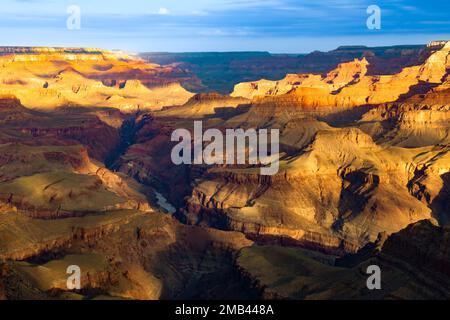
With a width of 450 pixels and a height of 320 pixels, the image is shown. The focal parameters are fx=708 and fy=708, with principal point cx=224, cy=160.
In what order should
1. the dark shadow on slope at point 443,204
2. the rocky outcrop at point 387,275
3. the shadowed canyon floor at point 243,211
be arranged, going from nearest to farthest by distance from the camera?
the rocky outcrop at point 387,275 → the shadowed canyon floor at point 243,211 → the dark shadow on slope at point 443,204

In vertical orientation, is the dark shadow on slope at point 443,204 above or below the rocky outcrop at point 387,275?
below

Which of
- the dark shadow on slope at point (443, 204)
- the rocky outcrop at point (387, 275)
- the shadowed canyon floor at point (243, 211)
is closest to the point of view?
the rocky outcrop at point (387, 275)

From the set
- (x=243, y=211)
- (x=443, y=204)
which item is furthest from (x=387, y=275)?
(x=443, y=204)

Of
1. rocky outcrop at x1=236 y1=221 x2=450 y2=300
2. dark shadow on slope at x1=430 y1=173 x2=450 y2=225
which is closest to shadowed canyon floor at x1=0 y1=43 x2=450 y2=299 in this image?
rocky outcrop at x1=236 y1=221 x2=450 y2=300

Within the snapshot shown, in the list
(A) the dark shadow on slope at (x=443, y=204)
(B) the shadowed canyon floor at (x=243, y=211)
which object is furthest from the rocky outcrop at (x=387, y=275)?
(A) the dark shadow on slope at (x=443, y=204)

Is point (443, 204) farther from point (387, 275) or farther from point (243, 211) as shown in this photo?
point (387, 275)

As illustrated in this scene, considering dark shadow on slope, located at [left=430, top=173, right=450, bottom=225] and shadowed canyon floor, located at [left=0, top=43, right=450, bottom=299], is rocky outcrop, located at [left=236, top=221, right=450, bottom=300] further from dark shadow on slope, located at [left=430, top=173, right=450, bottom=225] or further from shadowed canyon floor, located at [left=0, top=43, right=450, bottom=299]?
dark shadow on slope, located at [left=430, top=173, right=450, bottom=225]

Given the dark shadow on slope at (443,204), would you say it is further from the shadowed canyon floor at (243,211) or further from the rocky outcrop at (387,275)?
the rocky outcrop at (387,275)
